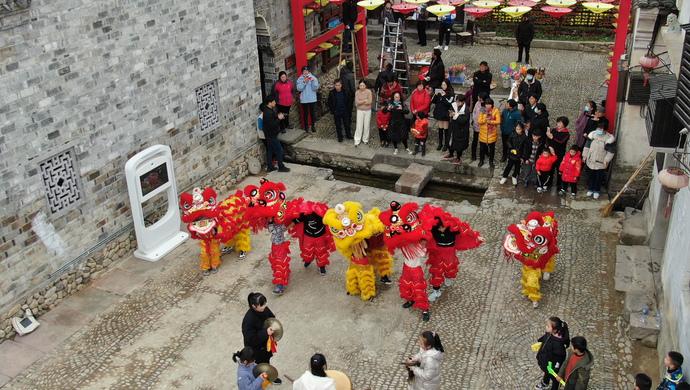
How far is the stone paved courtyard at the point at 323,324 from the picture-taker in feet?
30.3

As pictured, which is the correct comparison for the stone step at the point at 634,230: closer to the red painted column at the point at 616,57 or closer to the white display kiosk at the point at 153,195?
the red painted column at the point at 616,57

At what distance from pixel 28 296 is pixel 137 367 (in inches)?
85.6

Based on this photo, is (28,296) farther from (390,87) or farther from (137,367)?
(390,87)

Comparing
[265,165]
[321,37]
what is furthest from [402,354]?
[321,37]

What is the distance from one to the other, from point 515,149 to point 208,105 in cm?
595

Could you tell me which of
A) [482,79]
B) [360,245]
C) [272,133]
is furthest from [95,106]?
[482,79]

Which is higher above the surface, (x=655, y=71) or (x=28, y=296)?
(x=655, y=71)

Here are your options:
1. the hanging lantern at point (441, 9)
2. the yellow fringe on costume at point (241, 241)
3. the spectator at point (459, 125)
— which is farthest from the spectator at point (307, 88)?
the yellow fringe on costume at point (241, 241)

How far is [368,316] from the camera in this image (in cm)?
1029

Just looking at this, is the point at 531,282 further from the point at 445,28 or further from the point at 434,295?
the point at 445,28

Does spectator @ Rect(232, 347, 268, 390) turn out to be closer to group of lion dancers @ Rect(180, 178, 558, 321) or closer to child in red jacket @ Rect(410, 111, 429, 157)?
group of lion dancers @ Rect(180, 178, 558, 321)

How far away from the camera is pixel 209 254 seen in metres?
11.4

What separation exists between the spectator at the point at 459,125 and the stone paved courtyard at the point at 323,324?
105 inches

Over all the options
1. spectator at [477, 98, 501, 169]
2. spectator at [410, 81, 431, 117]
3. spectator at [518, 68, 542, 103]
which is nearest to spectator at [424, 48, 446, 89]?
spectator at [410, 81, 431, 117]
